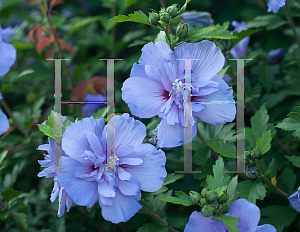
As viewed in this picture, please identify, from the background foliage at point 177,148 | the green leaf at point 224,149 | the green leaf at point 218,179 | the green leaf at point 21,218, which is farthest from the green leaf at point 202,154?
the green leaf at point 21,218

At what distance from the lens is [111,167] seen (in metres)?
0.87

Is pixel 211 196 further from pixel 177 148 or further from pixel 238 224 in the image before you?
pixel 177 148

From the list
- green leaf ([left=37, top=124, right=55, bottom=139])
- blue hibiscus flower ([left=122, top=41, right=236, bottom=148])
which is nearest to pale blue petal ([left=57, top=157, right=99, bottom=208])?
green leaf ([left=37, top=124, right=55, bottom=139])

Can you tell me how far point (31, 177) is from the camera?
6.00 feet

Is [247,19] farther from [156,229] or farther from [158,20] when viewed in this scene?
[156,229]

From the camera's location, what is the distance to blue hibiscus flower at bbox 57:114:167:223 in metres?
0.84

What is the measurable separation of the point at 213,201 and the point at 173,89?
1.08ft

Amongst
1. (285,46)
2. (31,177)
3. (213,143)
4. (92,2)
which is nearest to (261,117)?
(213,143)

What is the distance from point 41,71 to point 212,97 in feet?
4.61

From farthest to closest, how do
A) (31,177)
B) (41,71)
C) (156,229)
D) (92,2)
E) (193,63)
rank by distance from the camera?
(92,2), (41,71), (31,177), (156,229), (193,63)

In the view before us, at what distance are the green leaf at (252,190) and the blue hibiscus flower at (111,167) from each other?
0.27 meters

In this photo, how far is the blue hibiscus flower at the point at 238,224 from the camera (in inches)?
32.3


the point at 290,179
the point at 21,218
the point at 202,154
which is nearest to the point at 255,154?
the point at 202,154

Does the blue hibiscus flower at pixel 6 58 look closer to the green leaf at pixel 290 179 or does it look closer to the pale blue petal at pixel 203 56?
the pale blue petal at pixel 203 56
